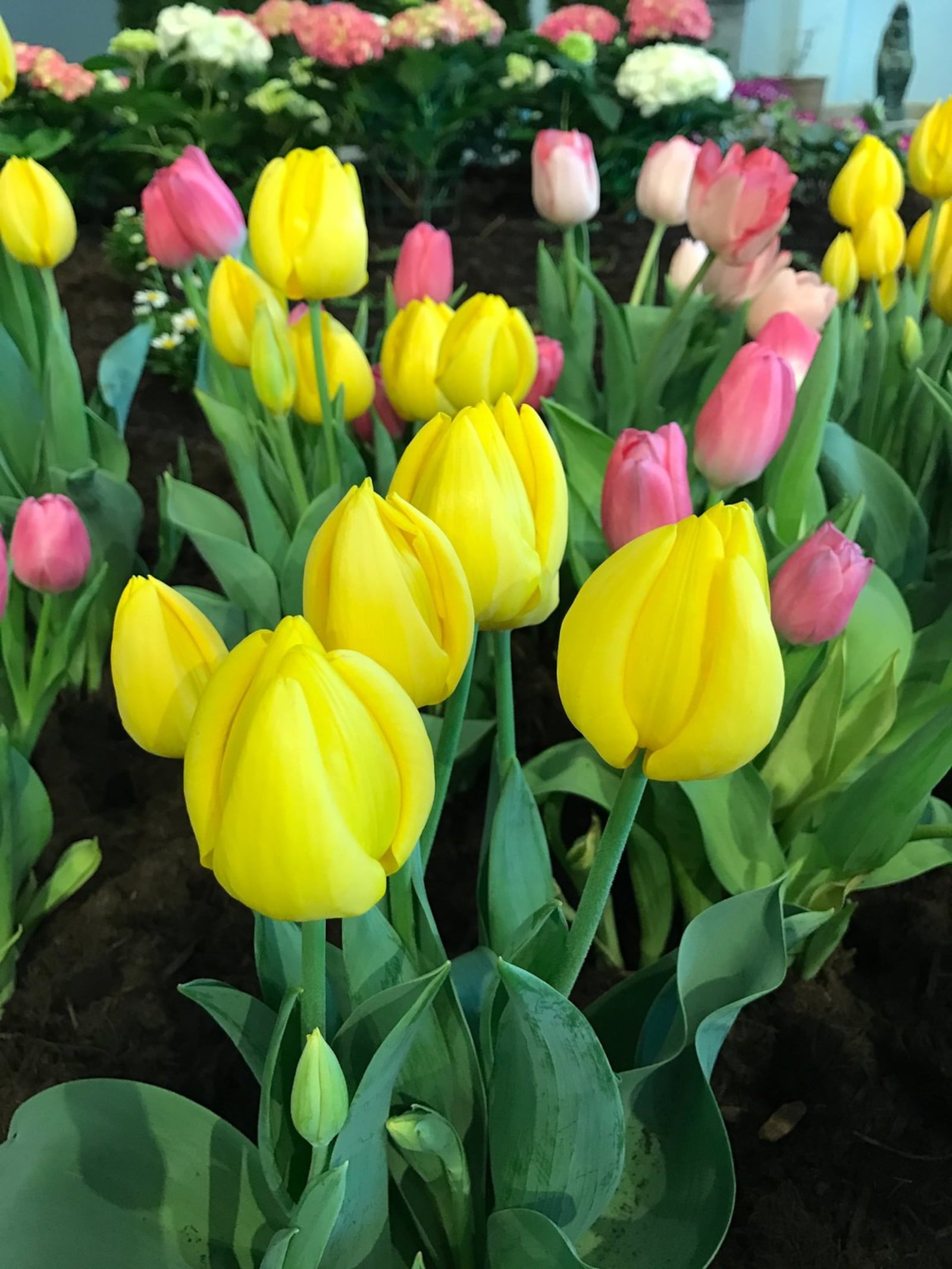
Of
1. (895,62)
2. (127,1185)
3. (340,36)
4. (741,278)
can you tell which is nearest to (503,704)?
(127,1185)

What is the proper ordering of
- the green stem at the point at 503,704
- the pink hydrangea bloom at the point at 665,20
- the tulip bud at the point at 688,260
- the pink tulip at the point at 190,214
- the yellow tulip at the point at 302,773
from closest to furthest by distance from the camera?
the yellow tulip at the point at 302,773 → the green stem at the point at 503,704 → the pink tulip at the point at 190,214 → the tulip bud at the point at 688,260 → the pink hydrangea bloom at the point at 665,20

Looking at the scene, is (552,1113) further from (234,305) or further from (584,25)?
(584,25)

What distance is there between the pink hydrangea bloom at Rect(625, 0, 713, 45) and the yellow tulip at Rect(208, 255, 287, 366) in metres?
2.77

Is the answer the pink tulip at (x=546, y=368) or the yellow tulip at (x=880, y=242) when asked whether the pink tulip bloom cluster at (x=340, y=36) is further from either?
the pink tulip at (x=546, y=368)

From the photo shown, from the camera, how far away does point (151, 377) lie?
6.02 feet

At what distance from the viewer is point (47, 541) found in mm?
777

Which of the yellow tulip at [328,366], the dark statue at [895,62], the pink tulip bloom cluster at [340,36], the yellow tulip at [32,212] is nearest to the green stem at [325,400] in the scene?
the yellow tulip at [328,366]

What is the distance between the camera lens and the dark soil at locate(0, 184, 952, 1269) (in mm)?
648

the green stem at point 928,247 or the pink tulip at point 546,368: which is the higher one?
the green stem at point 928,247

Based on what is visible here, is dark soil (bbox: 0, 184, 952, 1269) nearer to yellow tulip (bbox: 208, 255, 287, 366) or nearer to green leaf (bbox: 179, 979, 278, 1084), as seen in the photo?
green leaf (bbox: 179, 979, 278, 1084)

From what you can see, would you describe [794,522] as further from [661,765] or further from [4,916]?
[4,916]

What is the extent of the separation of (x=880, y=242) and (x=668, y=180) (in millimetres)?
232

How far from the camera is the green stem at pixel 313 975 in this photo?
0.35 m

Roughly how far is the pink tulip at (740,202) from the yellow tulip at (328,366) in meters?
0.32
